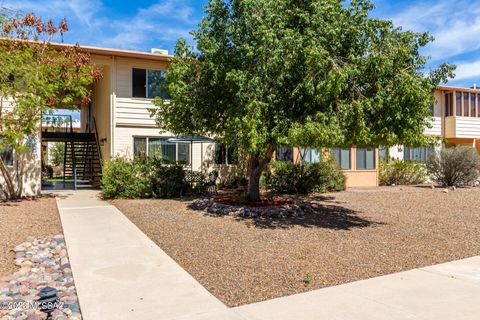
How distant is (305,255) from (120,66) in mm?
12391

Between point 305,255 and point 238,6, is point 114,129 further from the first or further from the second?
point 305,255

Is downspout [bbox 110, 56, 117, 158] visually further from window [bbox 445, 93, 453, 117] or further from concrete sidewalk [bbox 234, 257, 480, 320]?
window [bbox 445, 93, 453, 117]

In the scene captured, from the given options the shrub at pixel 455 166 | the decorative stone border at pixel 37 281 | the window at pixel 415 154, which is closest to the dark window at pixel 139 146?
the decorative stone border at pixel 37 281

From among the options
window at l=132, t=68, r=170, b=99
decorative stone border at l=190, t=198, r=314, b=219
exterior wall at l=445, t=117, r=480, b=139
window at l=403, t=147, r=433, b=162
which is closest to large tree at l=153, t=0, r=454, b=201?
decorative stone border at l=190, t=198, r=314, b=219

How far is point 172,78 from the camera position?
1041cm

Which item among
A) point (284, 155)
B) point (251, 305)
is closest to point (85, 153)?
point (284, 155)

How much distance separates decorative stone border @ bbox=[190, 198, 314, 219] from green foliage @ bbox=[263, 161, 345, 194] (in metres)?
4.57

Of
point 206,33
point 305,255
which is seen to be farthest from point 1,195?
point 305,255

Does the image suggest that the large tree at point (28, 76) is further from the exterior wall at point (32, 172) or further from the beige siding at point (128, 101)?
the beige siding at point (128, 101)

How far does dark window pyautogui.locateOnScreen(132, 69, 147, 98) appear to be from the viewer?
16.1 meters

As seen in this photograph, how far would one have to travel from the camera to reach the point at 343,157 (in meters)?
19.3

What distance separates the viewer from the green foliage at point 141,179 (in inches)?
513

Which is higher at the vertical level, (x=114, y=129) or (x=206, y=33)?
(x=206, y=33)

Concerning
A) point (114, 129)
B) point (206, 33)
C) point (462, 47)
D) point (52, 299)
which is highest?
point (462, 47)
